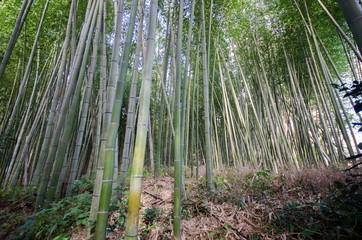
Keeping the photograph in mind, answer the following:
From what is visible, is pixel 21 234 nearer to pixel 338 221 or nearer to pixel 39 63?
pixel 338 221

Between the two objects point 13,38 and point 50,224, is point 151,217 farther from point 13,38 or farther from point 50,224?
point 13,38

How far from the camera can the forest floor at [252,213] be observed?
1041mm

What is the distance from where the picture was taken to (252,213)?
1.48 metres

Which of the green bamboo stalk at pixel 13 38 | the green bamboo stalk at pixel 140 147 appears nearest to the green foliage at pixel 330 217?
the green bamboo stalk at pixel 140 147

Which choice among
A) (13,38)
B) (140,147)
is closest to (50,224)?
(140,147)

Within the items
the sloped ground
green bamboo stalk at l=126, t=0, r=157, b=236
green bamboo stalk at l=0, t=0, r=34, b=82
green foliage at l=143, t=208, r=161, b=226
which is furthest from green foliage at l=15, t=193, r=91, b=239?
green bamboo stalk at l=0, t=0, r=34, b=82

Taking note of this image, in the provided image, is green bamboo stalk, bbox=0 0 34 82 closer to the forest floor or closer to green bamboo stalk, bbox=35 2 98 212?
green bamboo stalk, bbox=35 2 98 212

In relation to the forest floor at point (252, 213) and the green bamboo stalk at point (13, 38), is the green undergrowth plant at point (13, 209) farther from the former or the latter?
the green bamboo stalk at point (13, 38)

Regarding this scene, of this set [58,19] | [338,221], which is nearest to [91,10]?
[58,19]

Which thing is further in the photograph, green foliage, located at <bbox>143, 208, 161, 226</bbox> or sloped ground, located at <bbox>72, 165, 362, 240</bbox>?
green foliage, located at <bbox>143, 208, 161, 226</bbox>

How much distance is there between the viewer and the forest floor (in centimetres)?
104

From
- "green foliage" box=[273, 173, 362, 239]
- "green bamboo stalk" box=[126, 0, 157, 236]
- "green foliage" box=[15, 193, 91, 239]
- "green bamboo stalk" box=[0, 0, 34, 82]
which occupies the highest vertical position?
"green bamboo stalk" box=[0, 0, 34, 82]

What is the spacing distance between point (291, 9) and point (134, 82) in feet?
11.0

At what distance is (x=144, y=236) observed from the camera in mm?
1393
